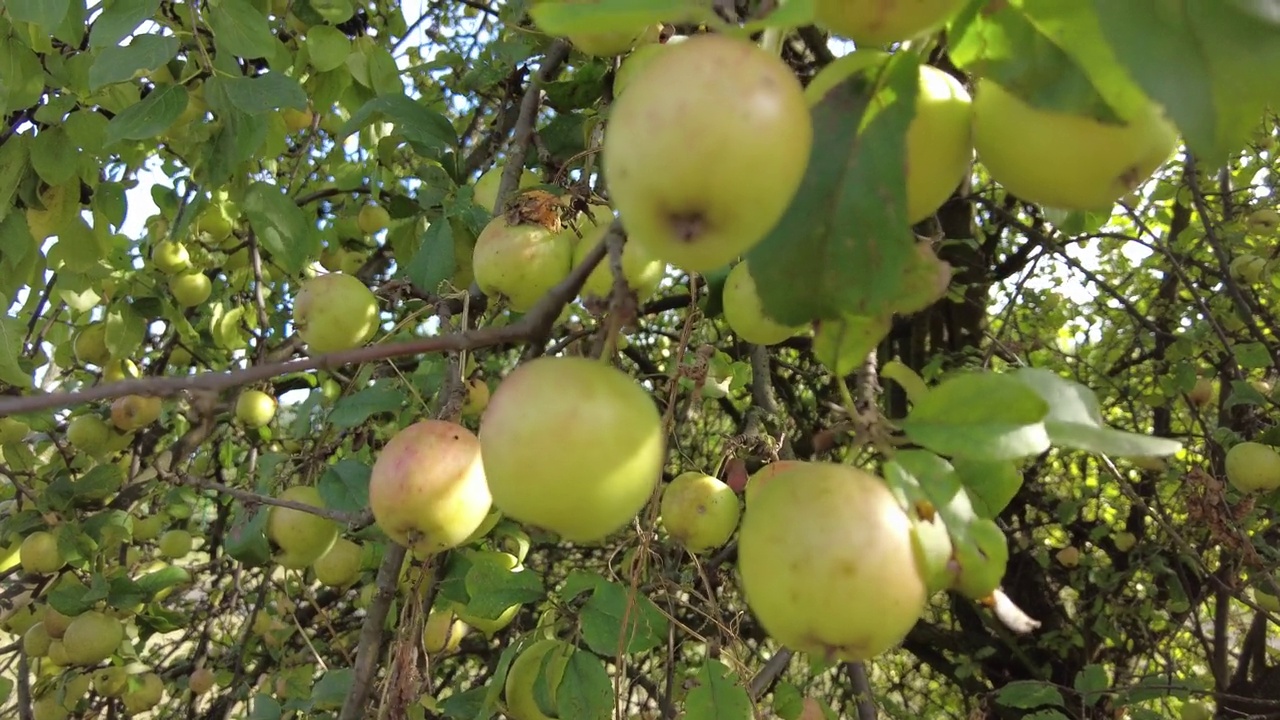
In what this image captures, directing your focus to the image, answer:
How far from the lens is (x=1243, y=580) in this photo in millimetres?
2666

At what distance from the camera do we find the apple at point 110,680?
2768 millimetres

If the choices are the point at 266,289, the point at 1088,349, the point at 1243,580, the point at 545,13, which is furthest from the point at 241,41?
the point at 1088,349

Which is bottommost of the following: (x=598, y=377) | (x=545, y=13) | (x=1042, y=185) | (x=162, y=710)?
(x=162, y=710)

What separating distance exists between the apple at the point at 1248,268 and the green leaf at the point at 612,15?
3350mm

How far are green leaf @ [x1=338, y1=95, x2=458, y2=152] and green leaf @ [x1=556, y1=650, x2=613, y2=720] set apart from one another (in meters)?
1.03

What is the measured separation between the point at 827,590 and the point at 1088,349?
4.08 meters

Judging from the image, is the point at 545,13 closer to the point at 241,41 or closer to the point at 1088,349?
the point at 241,41

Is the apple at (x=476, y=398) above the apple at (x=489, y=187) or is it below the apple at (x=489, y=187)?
below

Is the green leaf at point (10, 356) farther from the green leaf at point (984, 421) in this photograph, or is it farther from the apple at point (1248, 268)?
the apple at point (1248, 268)

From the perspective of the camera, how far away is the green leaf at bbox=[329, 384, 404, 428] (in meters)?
1.55

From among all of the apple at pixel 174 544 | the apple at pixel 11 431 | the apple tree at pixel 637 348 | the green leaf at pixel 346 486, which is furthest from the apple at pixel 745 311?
the apple at pixel 174 544

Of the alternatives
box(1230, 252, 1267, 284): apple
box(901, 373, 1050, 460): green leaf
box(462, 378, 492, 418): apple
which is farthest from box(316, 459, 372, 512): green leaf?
box(1230, 252, 1267, 284): apple

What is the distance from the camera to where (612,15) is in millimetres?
565

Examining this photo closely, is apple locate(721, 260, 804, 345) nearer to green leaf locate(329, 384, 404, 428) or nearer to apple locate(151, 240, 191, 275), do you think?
green leaf locate(329, 384, 404, 428)
